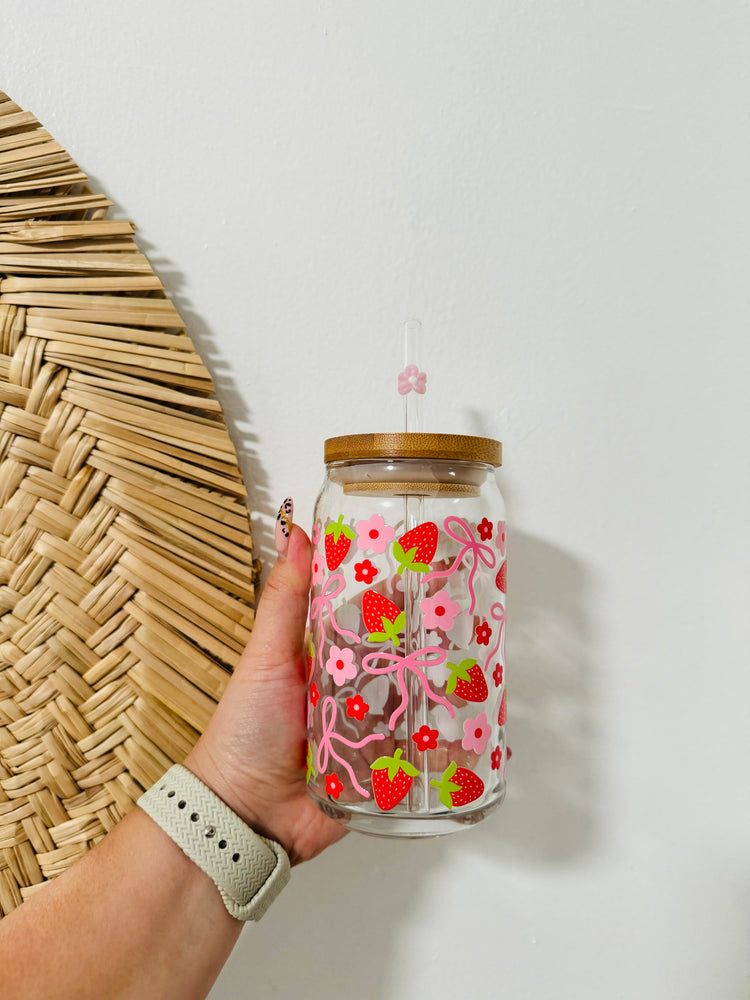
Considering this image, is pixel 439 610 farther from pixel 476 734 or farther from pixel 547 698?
pixel 547 698

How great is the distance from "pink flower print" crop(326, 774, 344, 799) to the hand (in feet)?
0.32

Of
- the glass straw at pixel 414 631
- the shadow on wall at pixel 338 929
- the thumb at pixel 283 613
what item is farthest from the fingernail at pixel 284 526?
the shadow on wall at pixel 338 929

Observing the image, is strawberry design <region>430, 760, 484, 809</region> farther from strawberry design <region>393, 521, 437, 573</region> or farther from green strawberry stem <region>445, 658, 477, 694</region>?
strawberry design <region>393, 521, 437, 573</region>

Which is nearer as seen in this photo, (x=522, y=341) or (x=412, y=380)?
(x=412, y=380)

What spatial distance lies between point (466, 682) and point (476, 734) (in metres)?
0.04

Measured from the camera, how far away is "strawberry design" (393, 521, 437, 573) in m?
0.54

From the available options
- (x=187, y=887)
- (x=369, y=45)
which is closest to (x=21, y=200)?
(x=369, y=45)

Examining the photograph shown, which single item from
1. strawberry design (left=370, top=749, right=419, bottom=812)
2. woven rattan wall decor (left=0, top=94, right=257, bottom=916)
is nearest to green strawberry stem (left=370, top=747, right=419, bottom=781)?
strawberry design (left=370, top=749, right=419, bottom=812)

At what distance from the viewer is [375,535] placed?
547mm

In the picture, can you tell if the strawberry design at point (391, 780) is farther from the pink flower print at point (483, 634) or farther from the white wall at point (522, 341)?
the white wall at point (522, 341)

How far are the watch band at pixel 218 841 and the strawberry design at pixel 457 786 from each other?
0.19m

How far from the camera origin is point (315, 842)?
0.67 meters

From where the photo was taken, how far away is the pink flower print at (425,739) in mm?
542

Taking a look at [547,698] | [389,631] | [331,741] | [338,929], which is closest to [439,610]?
[389,631]
